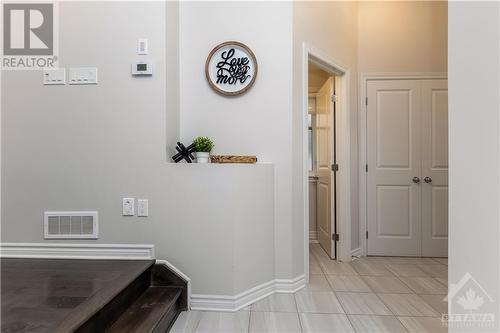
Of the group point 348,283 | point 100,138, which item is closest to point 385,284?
point 348,283

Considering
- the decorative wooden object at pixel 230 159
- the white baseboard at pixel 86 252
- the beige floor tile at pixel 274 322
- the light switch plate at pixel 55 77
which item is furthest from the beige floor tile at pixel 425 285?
the light switch plate at pixel 55 77

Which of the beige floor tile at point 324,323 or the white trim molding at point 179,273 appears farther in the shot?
the white trim molding at point 179,273

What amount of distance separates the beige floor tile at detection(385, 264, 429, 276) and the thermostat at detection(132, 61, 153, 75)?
2991mm

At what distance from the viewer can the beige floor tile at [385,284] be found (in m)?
2.62

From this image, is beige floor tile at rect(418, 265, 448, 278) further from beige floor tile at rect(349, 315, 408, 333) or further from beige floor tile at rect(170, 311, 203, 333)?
beige floor tile at rect(170, 311, 203, 333)

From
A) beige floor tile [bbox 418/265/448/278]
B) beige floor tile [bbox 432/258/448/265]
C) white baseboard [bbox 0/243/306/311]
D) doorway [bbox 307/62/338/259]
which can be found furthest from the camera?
doorway [bbox 307/62/338/259]

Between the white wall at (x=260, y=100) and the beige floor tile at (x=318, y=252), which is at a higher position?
the white wall at (x=260, y=100)

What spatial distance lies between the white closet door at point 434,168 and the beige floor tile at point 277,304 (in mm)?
2169

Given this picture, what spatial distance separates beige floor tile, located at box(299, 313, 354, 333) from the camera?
1.97 metres

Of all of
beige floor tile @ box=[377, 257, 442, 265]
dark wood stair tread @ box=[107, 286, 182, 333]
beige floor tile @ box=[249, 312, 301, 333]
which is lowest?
beige floor tile @ box=[377, 257, 442, 265]

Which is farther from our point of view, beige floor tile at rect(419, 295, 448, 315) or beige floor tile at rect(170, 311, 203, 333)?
beige floor tile at rect(419, 295, 448, 315)

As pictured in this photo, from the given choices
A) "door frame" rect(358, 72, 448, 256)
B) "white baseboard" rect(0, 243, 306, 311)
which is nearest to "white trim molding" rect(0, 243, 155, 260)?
"white baseboard" rect(0, 243, 306, 311)

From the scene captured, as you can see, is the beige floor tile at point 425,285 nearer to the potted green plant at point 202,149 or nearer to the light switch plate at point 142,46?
the potted green plant at point 202,149
